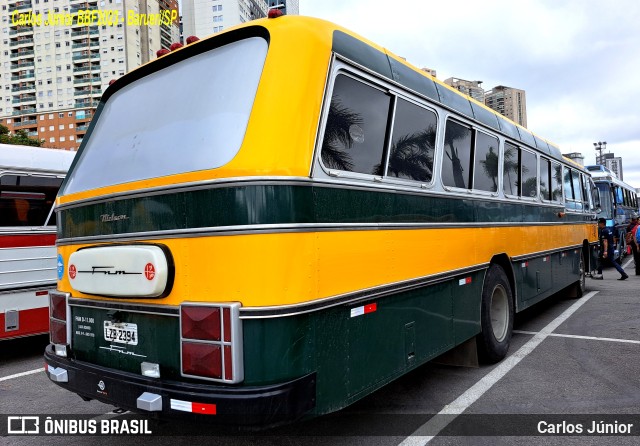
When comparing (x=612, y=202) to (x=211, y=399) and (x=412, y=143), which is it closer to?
(x=412, y=143)

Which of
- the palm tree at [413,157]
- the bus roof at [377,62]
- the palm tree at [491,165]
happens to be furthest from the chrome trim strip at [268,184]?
the palm tree at [491,165]

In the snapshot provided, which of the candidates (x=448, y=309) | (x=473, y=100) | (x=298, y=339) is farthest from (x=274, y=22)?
(x=473, y=100)

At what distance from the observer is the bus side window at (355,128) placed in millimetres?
3018

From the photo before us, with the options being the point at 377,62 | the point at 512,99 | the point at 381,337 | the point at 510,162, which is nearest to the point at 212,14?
the point at 512,99

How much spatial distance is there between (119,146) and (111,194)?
19.3 inches

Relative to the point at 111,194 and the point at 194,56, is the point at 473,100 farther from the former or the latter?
the point at 111,194

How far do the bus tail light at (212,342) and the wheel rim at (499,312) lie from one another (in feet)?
11.9

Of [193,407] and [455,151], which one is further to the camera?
[455,151]

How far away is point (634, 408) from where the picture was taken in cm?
405

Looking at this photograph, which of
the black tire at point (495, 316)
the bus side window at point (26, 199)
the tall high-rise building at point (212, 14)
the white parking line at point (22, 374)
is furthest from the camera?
the tall high-rise building at point (212, 14)

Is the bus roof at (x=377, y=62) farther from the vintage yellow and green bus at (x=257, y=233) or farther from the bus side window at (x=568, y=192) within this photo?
the bus side window at (x=568, y=192)

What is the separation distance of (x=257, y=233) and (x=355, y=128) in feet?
3.63

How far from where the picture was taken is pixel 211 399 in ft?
8.27

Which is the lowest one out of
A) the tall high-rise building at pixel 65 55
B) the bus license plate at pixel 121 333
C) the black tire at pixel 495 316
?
the black tire at pixel 495 316
